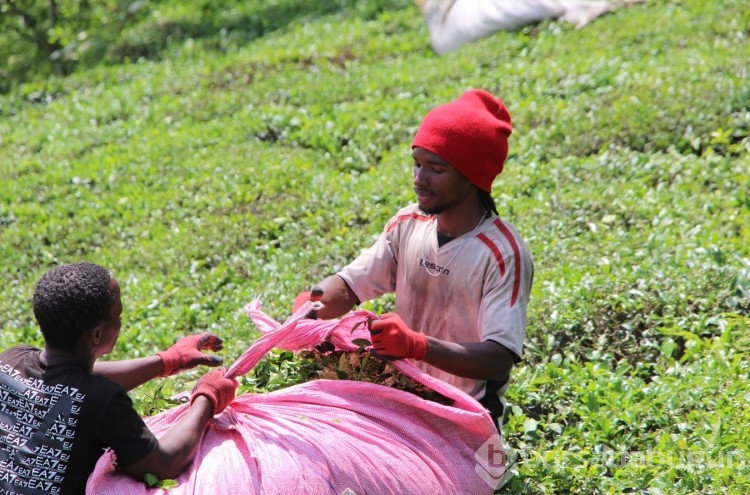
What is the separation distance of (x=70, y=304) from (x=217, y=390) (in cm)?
56

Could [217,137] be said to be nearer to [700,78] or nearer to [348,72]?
Result: [348,72]

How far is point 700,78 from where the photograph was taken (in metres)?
7.54

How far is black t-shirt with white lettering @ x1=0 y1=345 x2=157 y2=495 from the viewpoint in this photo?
2.88 metres

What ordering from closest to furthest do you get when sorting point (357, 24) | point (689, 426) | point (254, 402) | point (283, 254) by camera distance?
point (254, 402) < point (689, 426) < point (283, 254) < point (357, 24)

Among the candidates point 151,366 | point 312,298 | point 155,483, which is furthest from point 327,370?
point 155,483

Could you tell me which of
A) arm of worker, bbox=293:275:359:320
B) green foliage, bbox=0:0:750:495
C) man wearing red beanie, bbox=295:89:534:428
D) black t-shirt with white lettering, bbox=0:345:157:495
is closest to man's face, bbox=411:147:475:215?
man wearing red beanie, bbox=295:89:534:428

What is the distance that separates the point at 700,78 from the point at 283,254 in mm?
3589

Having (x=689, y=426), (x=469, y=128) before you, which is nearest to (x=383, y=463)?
(x=469, y=128)

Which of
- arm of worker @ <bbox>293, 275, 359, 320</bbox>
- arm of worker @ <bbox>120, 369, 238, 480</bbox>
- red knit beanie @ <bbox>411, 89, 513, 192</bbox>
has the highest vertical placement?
red knit beanie @ <bbox>411, 89, 513, 192</bbox>

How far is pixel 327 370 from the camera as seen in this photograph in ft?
12.0

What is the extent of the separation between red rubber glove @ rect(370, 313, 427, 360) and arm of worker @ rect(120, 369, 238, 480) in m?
0.51

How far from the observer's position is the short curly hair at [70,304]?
2.93 meters

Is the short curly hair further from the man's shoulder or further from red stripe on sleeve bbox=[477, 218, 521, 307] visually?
red stripe on sleeve bbox=[477, 218, 521, 307]

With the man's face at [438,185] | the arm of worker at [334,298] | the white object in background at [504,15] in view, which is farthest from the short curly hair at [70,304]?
the white object in background at [504,15]
